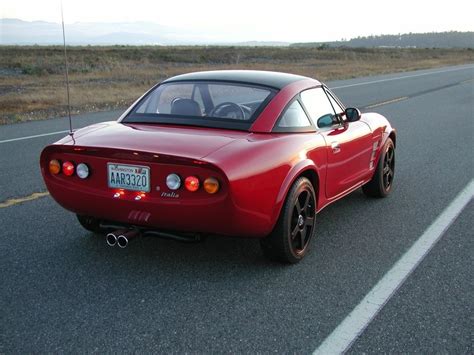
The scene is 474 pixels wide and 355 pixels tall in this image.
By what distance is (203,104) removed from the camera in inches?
184

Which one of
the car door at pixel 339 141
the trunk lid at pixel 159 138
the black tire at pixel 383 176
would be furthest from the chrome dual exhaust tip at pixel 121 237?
the black tire at pixel 383 176

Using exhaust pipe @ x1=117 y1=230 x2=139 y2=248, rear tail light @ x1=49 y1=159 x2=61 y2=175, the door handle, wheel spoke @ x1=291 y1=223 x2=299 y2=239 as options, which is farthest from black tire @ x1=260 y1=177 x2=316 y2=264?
rear tail light @ x1=49 y1=159 x2=61 y2=175

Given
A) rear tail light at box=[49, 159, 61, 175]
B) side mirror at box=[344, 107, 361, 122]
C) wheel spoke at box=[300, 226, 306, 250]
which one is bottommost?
wheel spoke at box=[300, 226, 306, 250]

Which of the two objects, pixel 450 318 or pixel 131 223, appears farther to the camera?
pixel 131 223

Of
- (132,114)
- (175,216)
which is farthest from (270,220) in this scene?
(132,114)

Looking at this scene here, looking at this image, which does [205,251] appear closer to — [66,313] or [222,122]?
[222,122]

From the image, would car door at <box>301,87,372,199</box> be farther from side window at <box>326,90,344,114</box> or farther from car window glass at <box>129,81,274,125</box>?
car window glass at <box>129,81,274,125</box>

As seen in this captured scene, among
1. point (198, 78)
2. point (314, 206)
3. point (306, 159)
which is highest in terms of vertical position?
point (198, 78)

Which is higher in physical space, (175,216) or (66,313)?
(175,216)

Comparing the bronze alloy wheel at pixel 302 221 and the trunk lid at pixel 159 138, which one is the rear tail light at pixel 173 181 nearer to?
the trunk lid at pixel 159 138

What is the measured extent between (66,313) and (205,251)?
131 cm

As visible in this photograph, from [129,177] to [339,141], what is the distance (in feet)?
6.28

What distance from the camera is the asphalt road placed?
123 inches

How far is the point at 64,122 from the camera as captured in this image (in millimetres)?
12281
